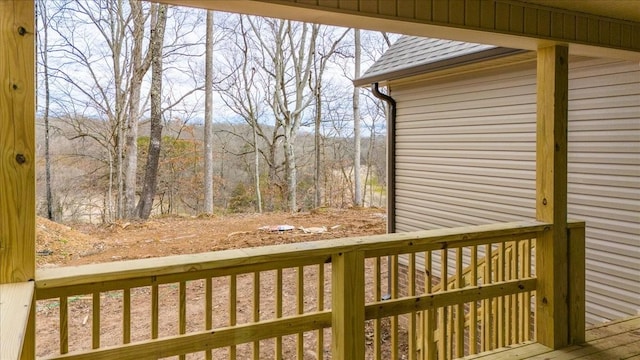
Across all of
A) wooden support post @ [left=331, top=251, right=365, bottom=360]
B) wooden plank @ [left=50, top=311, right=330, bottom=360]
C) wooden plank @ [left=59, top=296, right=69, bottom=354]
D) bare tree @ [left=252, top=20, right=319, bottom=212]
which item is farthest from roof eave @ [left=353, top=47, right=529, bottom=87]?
bare tree @ [left=252, top=20, right=319, bottom=212]

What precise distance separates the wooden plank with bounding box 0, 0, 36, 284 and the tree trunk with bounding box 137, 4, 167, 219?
10995 millimetres

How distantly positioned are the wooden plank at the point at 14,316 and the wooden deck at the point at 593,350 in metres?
2.44

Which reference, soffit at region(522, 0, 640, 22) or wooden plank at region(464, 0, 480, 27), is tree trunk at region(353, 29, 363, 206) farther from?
wooden plank at region(464, 0, 480, 27)

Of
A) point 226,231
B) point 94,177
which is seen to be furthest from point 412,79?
point 94,177

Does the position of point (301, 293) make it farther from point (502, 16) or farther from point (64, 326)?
point (502, 16)

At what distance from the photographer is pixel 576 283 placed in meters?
3.05

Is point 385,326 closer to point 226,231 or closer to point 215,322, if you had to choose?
point 215,322

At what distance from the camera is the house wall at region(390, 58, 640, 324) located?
3979 mm

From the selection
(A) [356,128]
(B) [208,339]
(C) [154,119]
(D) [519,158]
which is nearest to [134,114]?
(C) [154,119]

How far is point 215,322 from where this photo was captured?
270 inches

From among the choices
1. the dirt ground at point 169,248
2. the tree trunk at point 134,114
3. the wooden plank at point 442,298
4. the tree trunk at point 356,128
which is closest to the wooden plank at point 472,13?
the wooden plank at point 442,298

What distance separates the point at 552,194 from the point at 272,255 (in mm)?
1913

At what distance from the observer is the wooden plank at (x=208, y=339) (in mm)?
1920

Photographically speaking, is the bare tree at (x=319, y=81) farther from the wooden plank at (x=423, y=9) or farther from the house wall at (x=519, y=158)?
the wooden plank at (x=423, y=9)
